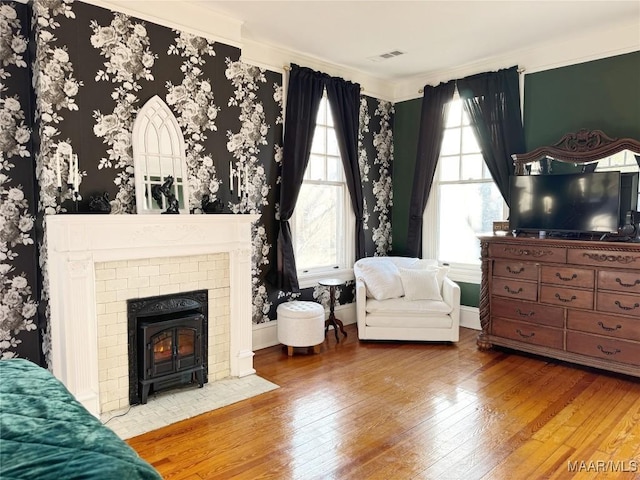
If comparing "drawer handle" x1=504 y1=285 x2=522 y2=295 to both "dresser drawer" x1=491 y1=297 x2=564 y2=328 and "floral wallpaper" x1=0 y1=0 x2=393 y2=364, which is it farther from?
"floral wallpaper" x1=0 y1=0 x2=393 y2=364

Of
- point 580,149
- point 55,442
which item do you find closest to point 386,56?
point 580,149

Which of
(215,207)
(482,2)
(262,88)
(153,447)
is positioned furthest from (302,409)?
(482,2)

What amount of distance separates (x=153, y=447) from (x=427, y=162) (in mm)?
4143

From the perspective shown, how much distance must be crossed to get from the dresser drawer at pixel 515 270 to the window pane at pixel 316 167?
206 cm

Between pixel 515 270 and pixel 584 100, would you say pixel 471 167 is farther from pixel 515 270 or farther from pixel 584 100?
pixel 515 270

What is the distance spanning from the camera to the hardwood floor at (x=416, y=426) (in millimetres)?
2447

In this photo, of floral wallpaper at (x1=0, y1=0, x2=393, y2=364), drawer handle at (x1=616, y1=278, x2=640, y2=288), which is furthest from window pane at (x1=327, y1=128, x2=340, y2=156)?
drawer handle at (x1=616, y1=278, x2=640, y2=288)

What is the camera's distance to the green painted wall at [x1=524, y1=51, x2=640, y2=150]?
3.95 metres

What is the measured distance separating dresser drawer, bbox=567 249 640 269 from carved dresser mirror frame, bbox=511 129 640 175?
2.96 feet

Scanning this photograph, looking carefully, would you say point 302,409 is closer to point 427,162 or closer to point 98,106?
point 98,106

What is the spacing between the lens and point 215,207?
3.60 m

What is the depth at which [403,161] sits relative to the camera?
5.73 metres

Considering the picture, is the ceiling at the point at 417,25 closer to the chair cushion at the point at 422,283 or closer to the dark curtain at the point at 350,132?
the dark curtain at the point at 350,132

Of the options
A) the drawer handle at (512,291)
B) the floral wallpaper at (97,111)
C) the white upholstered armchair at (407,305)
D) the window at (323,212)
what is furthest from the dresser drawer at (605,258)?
the floral wallpaper at (97,111)
